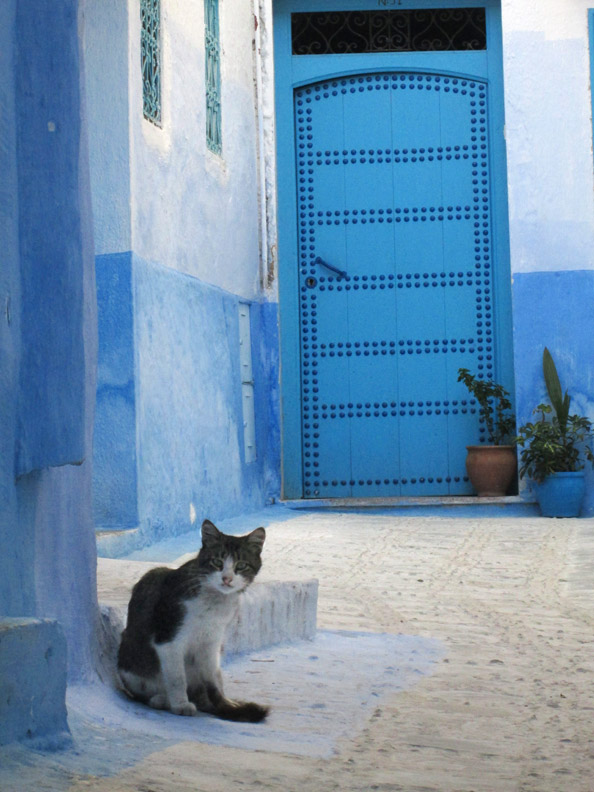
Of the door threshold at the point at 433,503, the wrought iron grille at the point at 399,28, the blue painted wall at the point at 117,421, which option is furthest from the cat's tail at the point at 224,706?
the wrought iron grille at the point at 399,28

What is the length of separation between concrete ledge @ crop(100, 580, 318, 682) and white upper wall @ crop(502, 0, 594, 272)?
453cm

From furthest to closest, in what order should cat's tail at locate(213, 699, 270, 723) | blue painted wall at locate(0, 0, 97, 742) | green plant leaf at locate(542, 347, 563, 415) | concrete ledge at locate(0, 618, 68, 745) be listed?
green plant leaf at locate(542, 347, 563, 415) → cat's tail at locate(213, 699, 270, 723) → blue painted wall at locate(0, 0, 97, 742) → concrete ledge at locate(0, 618, 68, 745)

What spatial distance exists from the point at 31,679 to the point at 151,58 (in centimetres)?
430

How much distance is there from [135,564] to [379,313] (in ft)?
14.6

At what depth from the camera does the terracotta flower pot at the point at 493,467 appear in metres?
7.75

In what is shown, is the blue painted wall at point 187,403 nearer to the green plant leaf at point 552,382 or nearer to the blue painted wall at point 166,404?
the blue painted wall at point 166,404

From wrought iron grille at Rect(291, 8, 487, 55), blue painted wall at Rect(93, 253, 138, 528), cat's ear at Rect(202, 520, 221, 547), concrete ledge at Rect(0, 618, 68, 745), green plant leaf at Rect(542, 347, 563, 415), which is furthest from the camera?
wrought iron grille at Rect(291, 8, 487, 55)

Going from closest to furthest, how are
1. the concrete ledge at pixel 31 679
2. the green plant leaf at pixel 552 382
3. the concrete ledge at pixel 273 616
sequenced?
the concrete ledge at pixel 31 679
the concrete ledge at pixel 273 616
the green plant leaf at pixel 552 382

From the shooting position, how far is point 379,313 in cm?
818

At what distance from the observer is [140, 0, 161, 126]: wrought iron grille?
18.8 feet

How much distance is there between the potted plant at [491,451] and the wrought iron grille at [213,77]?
237 centimetres

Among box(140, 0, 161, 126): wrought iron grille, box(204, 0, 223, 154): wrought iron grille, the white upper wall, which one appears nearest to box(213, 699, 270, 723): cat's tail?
box(140, 0, 161, 126): wrought iron grille

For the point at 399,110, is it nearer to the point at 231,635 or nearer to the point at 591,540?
the point at 591,540

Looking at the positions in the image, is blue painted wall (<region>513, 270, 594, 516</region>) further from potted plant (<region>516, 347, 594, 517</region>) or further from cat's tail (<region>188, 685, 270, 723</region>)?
cat's tail (<region>188, 685, 270, 723</region>)
